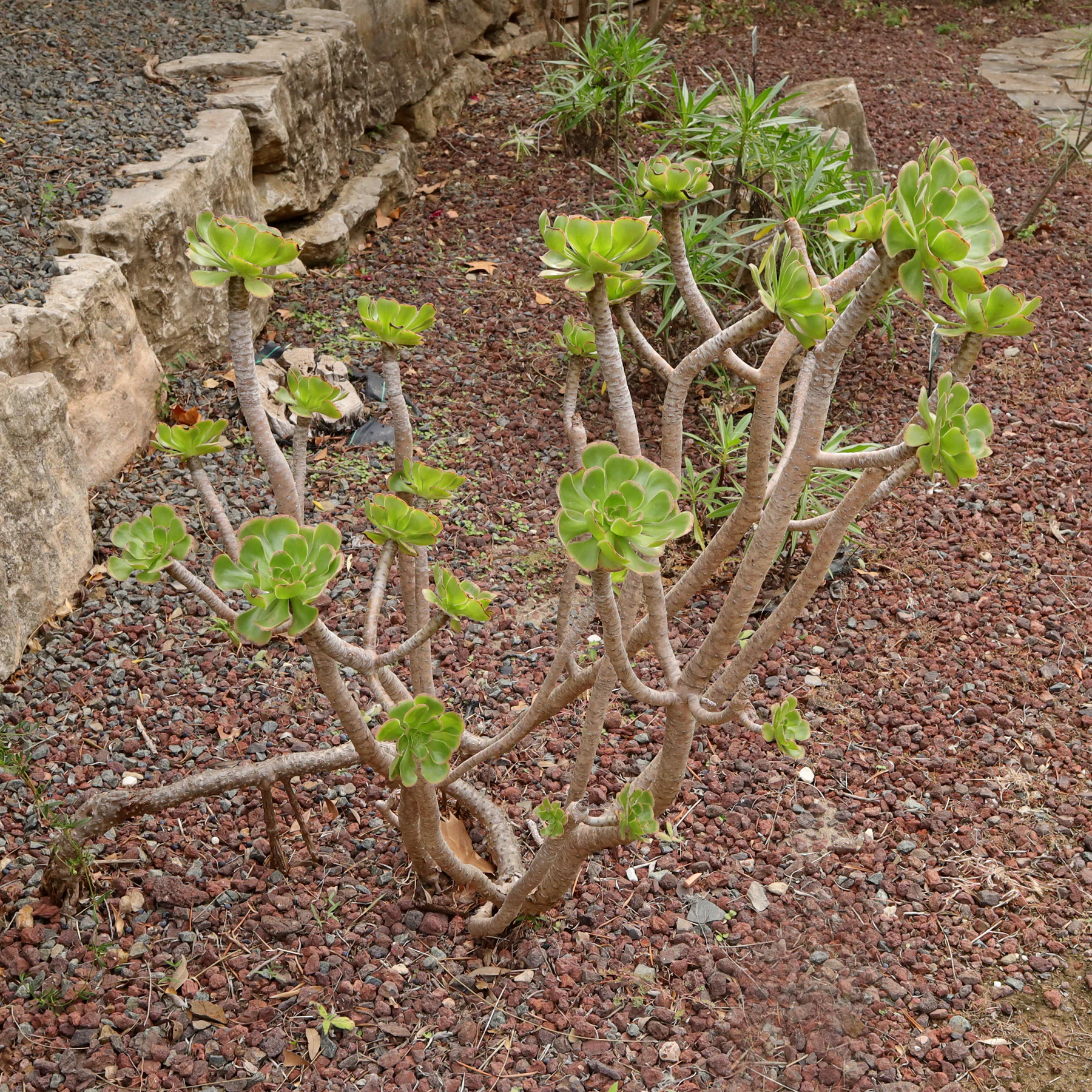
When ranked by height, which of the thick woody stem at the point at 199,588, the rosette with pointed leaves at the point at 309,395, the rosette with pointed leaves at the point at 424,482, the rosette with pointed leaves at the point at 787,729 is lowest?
the rosette with pointed leaves at the point at 787,729

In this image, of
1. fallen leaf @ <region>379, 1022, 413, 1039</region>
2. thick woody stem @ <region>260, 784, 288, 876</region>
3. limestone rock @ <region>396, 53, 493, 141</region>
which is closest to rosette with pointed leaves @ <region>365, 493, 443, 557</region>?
thick woody stem @ <region>260, 784, 288, 876</region>

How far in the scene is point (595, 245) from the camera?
1144 mm

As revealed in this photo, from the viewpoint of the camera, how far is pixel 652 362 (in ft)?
4.76

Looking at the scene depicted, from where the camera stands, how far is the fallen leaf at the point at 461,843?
7.10 ft

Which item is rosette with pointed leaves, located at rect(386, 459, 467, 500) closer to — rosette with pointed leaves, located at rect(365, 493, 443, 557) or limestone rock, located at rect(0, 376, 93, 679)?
rosette with pointed leaves, located at rect(365, 493, 443, 557)

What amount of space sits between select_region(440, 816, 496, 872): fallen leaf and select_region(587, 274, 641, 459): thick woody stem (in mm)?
1134

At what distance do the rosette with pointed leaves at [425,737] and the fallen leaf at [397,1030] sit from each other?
2.27ft

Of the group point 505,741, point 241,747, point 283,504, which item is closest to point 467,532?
point 241,747

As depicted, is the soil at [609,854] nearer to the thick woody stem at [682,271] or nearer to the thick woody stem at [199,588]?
the thick woody stem at [199,588]

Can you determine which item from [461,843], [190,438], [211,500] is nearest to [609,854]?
[461,843]

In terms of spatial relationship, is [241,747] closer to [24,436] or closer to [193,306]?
[24,436]

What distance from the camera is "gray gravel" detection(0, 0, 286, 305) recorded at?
325 cm

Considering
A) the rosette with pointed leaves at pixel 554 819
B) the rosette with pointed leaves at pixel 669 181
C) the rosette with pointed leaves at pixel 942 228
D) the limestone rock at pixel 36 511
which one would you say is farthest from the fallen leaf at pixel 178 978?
the rosette with pointed leaves at pixel 942 228

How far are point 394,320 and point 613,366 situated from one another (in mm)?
410
